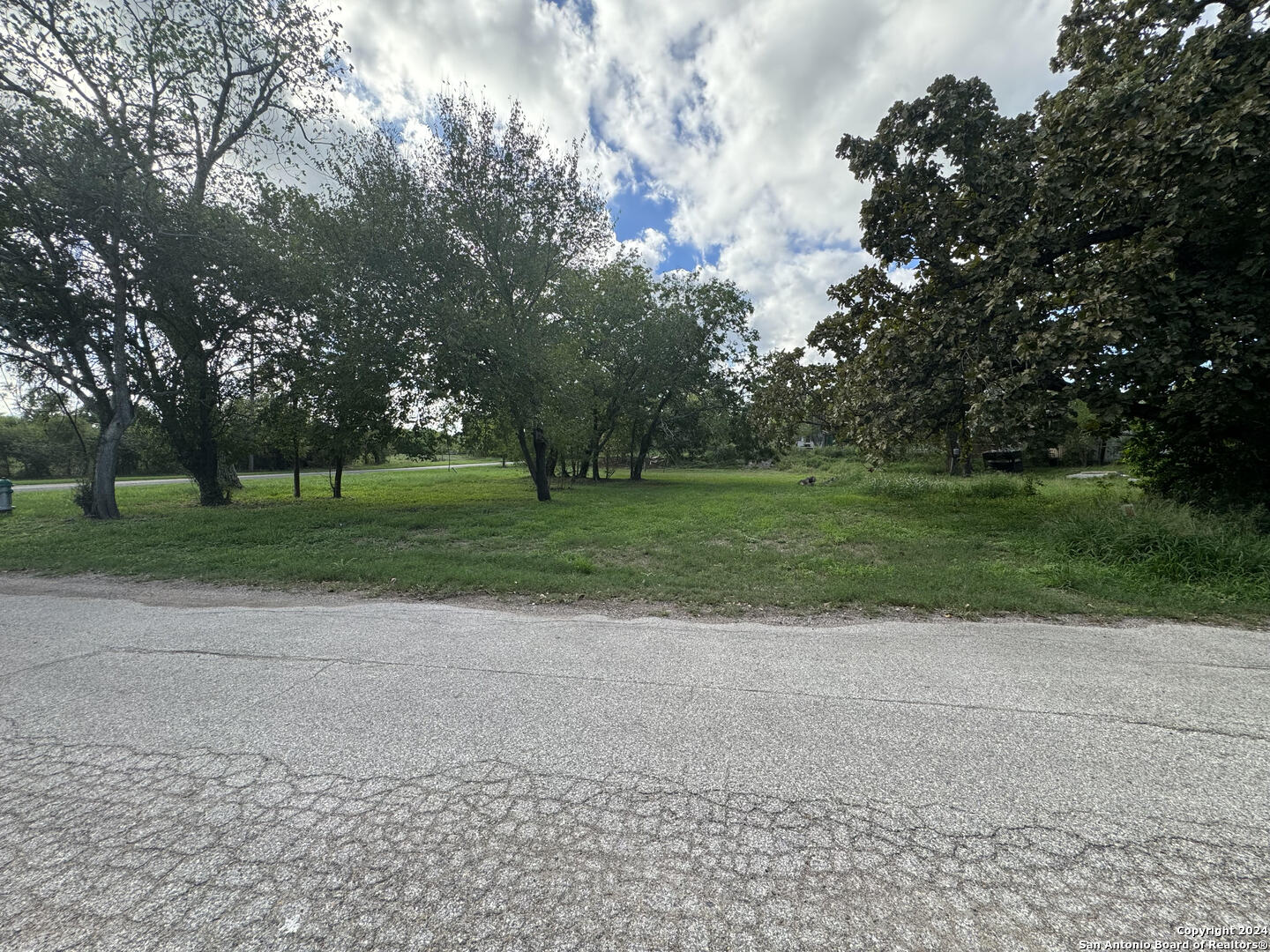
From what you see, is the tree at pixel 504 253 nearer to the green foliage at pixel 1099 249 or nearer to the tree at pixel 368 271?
the tree at pixel 368 271

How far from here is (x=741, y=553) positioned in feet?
25.4

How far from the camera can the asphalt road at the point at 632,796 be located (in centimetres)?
159

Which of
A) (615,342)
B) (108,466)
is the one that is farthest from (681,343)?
(108,466)

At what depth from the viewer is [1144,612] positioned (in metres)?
4.76

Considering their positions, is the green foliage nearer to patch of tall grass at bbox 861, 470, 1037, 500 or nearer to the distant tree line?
patch of tall grass at bbox 861, 470, 1037, 500

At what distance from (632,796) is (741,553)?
584 cm

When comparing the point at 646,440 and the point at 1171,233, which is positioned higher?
the point at 1171,233

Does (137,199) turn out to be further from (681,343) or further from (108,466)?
(681,343)

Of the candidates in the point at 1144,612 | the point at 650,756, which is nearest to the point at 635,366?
the point at 1144,612

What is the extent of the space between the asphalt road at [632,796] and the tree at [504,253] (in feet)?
33.1

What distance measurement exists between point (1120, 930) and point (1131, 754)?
1296 millimetres

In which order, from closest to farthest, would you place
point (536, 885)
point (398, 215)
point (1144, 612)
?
point (536, 885)
point (1144, 612)
point (398, 215)

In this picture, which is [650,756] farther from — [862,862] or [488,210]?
[488,210]

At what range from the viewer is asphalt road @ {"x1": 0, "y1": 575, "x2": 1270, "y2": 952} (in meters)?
1.59
